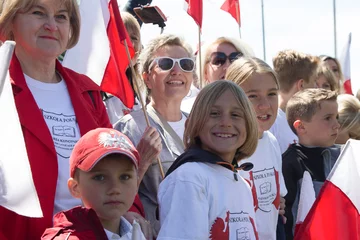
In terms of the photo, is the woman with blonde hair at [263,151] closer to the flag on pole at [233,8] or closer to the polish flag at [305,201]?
the polish flag at [305,201]

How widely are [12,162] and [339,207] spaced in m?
2.00

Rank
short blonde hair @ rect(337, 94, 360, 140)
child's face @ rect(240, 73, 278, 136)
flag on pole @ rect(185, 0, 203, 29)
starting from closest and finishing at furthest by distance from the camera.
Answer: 1. child's face @ rect(240, 73, 278, 136)
2. flag on pole @ rect(185, 0, 203, 29)
3. short blonde hair @ rect(337, 94, 360, 140)

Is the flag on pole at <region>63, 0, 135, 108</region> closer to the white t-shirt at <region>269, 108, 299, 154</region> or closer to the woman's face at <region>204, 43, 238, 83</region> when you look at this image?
the woman's face at <region>204, 43, 238, 83</region>

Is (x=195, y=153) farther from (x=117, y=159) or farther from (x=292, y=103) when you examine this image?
(x=292, y=103)

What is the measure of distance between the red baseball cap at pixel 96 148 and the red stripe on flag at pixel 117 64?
48.4 inches

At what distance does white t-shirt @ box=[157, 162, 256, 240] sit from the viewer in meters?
3.63

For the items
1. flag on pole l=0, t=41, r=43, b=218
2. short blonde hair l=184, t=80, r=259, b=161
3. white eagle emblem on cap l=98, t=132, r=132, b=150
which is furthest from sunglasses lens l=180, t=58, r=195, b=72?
flag on pole l=0, t=41, r=43, b=218

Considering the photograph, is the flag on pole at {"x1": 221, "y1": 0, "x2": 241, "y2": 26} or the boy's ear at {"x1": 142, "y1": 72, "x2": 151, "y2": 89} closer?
the boy's ear at {"x1": 142, "y1": 72, "x2": 151, "y2": 89}

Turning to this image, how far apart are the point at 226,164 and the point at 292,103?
2.06 meters

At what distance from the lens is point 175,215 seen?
3.65 m

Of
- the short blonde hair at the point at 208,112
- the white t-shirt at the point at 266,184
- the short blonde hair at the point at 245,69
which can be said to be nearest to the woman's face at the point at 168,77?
the short blonde hair at the point at 245,69

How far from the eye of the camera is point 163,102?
15.9ft

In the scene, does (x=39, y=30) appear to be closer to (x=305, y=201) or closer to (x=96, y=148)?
(x=96, y=148)

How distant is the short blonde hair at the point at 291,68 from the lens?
6637 millimetres
